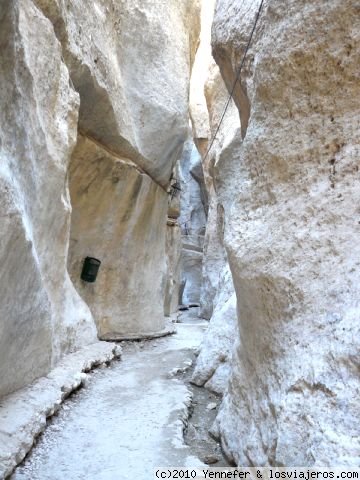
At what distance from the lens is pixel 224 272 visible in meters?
7.99

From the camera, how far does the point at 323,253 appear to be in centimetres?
256

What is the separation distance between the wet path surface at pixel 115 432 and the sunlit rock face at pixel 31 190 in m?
0.65

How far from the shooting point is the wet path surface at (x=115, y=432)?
312 cm

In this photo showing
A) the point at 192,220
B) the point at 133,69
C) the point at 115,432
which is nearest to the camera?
the point at 115,432

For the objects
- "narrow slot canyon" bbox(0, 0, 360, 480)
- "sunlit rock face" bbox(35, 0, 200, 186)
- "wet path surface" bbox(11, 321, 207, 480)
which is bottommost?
"wet path surface" bbox(11, 321, 207, 480)

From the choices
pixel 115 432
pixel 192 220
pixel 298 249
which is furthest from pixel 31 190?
pixel 192 220

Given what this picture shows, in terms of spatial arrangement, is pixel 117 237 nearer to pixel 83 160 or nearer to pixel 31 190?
pixel 83 160

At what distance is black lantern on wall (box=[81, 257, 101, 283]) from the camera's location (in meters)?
8.14

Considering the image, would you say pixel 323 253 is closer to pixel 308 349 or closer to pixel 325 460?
pixel 308 349

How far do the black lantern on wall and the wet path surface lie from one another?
7.23 feet

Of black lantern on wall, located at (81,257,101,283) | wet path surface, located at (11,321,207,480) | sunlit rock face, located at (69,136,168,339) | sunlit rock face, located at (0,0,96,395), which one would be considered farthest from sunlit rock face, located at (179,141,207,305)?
sunlit rock face, located at (0,0,96,395)

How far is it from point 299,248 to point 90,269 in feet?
19.7

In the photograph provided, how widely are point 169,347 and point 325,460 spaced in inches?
291

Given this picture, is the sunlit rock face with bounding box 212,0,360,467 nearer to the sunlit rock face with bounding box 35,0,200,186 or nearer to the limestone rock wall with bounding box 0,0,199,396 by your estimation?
the limestone rock wall with bounding box 0,0,199,396
